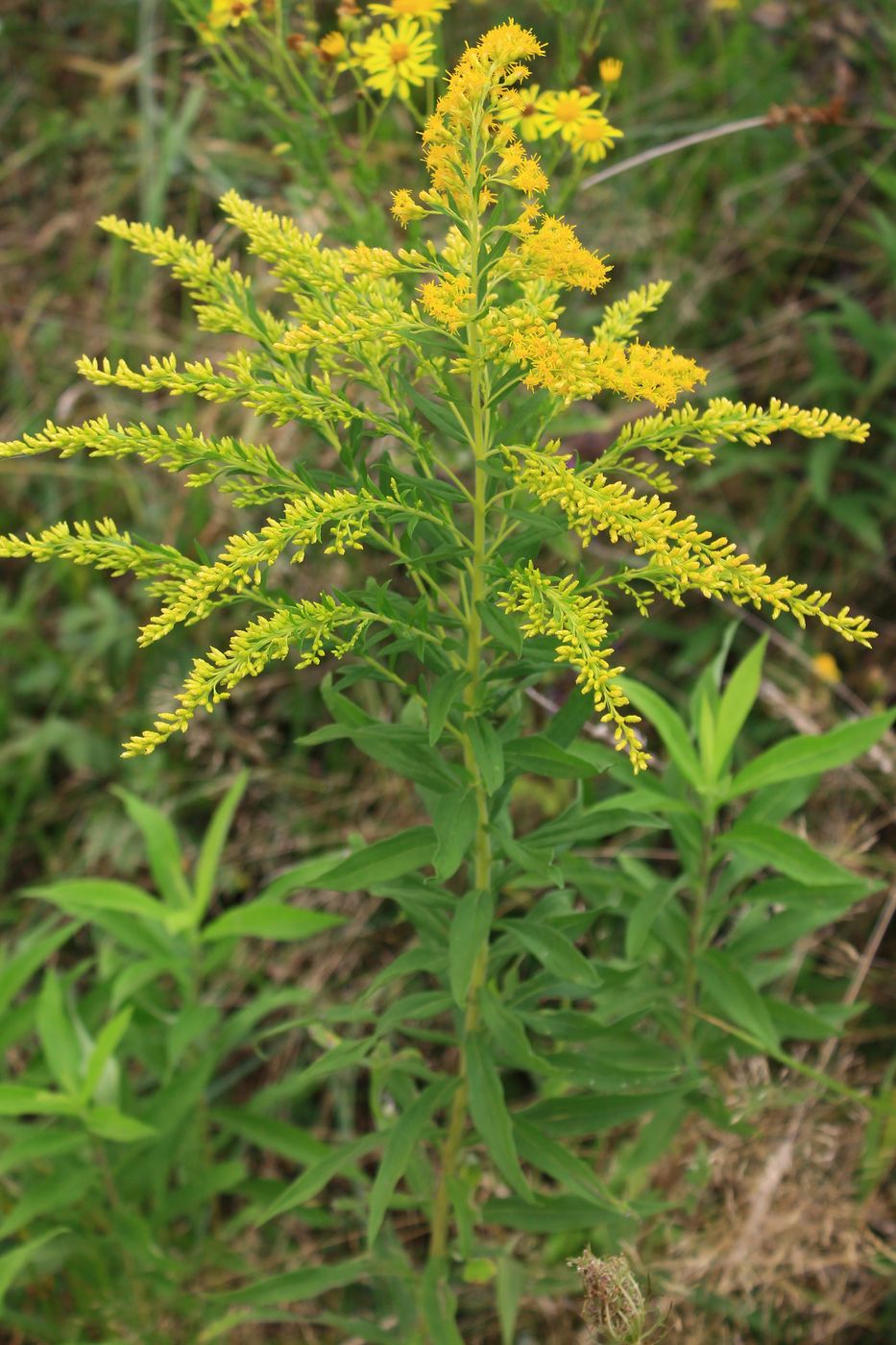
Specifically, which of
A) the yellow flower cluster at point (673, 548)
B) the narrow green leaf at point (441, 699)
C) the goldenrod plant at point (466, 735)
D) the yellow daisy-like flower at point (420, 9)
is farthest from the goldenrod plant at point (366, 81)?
the narrow green leaf at point (441, 699)

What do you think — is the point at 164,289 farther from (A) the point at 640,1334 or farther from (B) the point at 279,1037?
(A) the point at 640,1334

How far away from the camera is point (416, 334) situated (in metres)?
1.60

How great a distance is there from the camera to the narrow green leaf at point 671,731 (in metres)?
2.21

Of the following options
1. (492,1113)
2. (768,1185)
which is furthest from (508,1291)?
(768,1185)

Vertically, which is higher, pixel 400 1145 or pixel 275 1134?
pixel 400 1145

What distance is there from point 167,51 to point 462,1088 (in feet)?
13.6

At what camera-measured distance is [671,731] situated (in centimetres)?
227

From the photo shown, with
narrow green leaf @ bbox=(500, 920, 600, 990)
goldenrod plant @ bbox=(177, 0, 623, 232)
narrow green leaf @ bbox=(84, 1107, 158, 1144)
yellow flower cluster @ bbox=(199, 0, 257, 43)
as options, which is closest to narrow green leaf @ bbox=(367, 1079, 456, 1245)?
narrow green leaf @ bbox=(500, 920, 600, 990)

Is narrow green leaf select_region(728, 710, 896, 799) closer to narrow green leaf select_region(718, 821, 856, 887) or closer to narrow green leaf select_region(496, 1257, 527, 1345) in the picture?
narrow green leaf select_region(718, 821, 856, 887)

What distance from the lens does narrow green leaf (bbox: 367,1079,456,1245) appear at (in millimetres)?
1860

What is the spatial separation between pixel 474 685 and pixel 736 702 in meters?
0.74

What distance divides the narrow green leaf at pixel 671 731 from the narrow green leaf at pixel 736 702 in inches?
1.8

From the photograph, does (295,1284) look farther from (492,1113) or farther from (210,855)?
(210,855)

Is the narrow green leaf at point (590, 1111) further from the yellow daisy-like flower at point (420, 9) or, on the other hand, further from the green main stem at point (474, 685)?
the yellow daisy-like flower at point (420, 9)
